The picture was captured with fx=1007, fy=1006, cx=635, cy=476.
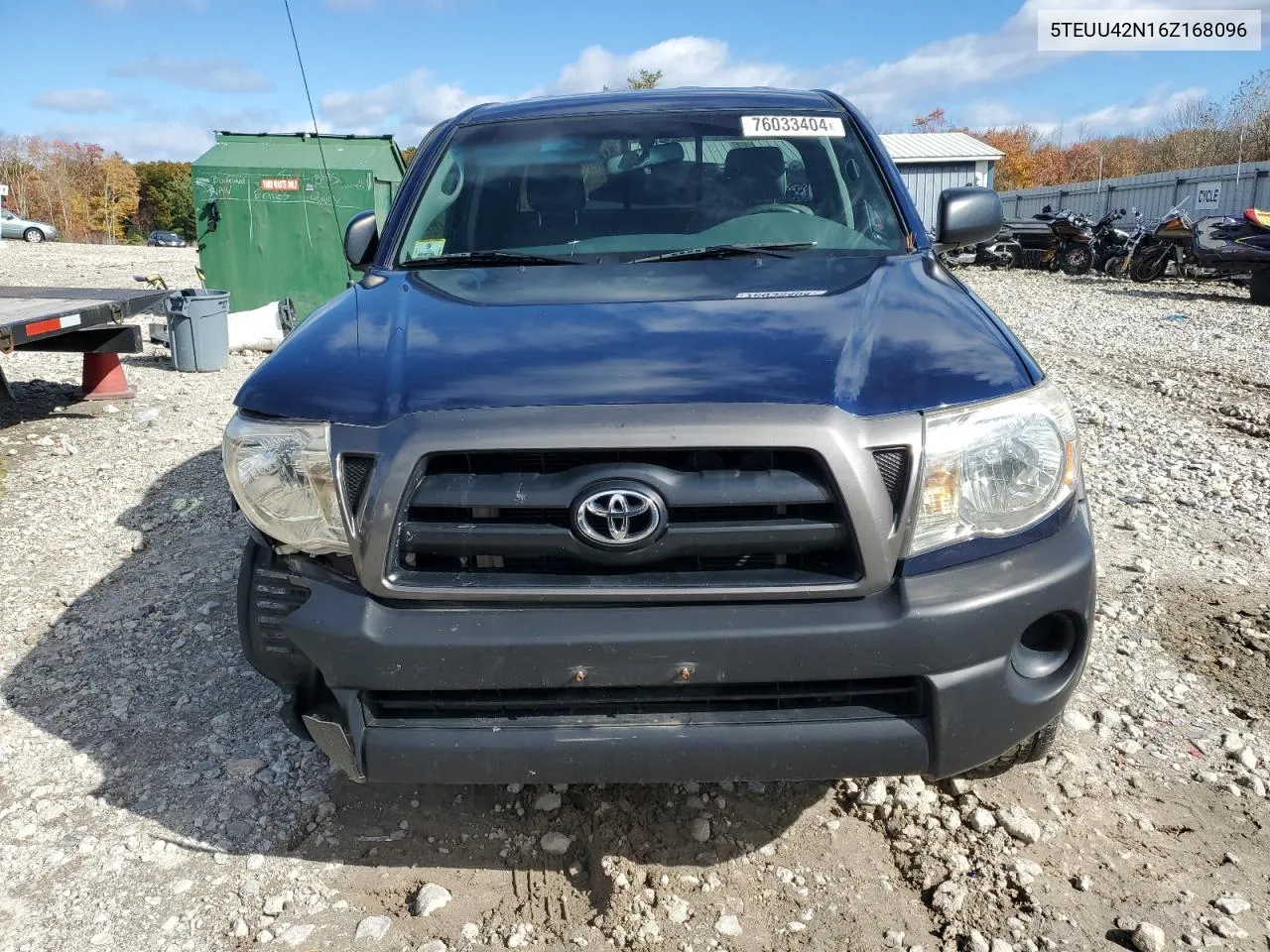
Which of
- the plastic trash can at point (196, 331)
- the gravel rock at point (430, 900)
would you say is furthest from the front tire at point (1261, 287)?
the gravel rock at point (430, 900)

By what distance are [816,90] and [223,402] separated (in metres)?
5.49

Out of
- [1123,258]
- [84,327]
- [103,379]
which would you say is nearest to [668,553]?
[84,327]

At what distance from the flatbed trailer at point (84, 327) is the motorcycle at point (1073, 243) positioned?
17.4 meters

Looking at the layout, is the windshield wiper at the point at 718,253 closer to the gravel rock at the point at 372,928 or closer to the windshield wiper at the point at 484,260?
the windshield wiper at the point at 484,260

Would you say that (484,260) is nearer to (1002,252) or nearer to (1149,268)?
(1149,268)

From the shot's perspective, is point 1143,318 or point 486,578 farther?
point 1143,318

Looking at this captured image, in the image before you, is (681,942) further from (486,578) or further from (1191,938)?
(1191,938)

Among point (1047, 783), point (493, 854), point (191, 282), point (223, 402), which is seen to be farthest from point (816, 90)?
point (191, 282)

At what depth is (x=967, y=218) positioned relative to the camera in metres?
3.35

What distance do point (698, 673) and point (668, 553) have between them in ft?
0.77

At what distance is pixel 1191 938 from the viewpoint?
2098 millimetres

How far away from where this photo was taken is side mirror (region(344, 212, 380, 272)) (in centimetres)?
344

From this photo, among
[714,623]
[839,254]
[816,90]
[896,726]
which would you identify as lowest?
[896,726]

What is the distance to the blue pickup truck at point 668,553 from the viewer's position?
1.89 m
